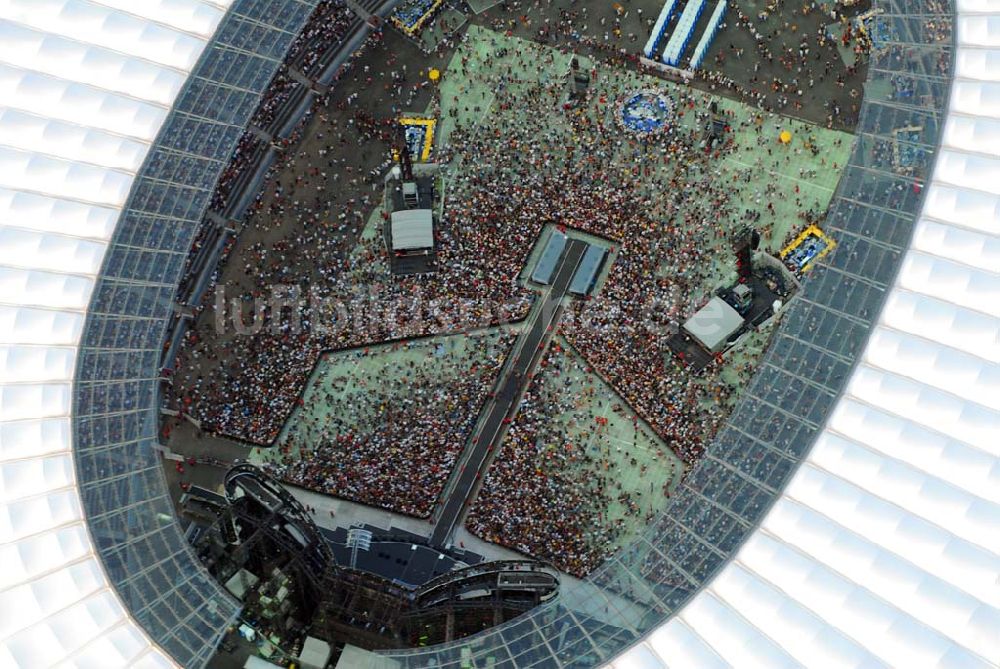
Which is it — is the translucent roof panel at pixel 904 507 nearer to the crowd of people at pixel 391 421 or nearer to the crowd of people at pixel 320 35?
the crowd of people at pixel 391 421

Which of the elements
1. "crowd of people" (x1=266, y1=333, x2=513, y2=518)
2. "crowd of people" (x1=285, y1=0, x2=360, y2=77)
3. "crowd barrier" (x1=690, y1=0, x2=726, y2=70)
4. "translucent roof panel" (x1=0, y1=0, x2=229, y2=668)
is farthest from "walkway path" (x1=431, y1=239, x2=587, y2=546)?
"crowd of people" (x1=285, y1=0, x2=360, y2=77)

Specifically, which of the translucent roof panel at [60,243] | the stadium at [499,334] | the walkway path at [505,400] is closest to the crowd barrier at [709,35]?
the stadium at [499,334]

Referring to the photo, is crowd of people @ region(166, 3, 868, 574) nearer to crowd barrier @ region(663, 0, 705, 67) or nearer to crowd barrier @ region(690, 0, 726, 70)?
crowd barrier @ region(690, 0, 726, 70)

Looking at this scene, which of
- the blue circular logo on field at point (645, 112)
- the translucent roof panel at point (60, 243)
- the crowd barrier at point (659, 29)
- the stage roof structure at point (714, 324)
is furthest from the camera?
the crowd barrier at point (659, 29)

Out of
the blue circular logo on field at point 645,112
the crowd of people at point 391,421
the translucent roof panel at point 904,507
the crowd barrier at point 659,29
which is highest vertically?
the crowd barrier at point 659,29

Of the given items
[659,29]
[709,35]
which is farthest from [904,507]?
[659,29]
